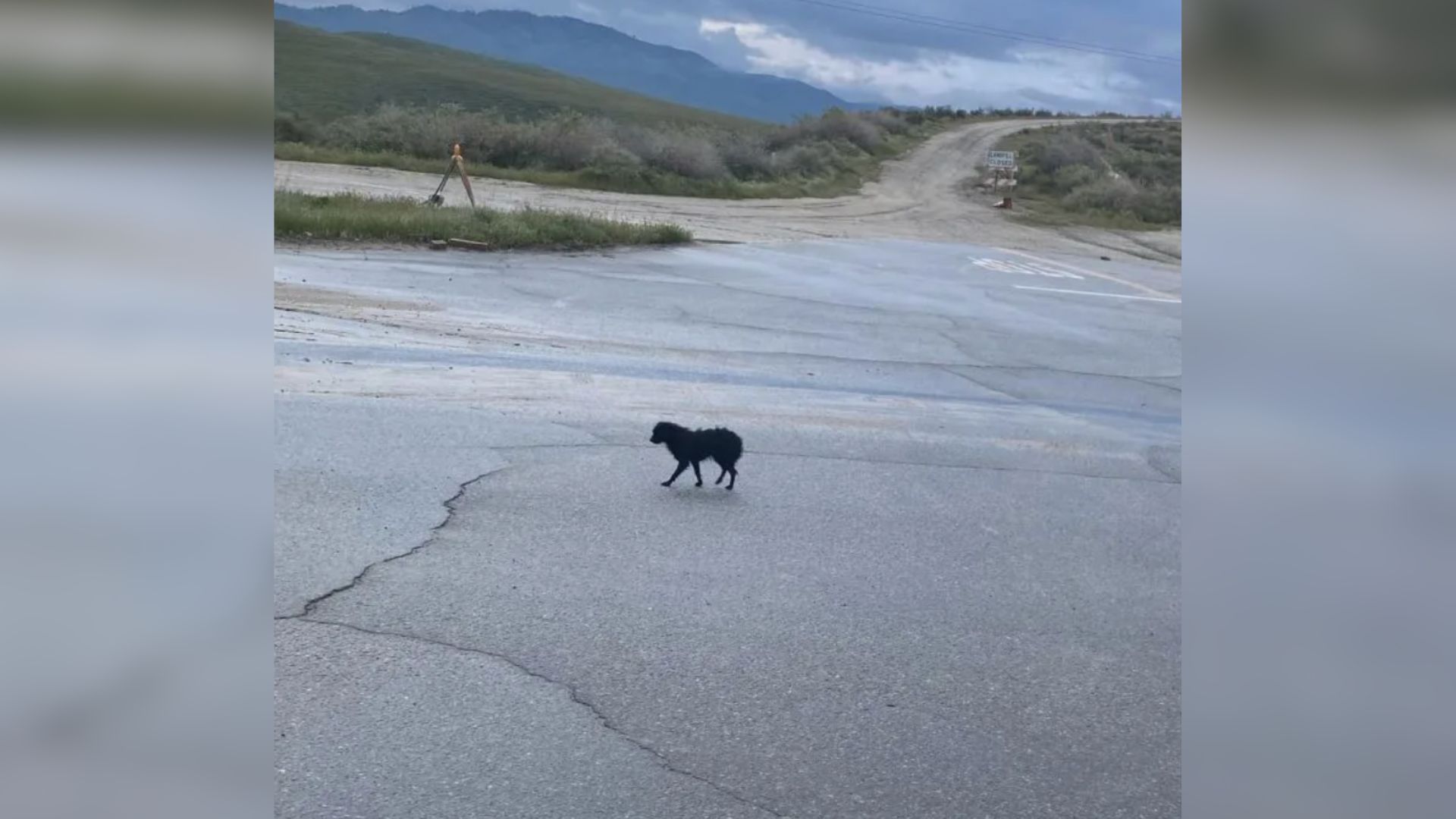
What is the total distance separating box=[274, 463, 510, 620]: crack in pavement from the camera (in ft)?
16.9

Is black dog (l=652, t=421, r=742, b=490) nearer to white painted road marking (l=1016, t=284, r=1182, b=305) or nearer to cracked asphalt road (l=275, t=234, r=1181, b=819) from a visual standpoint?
cracked asphalt road (l=275, t=234, r=1181, b=819)

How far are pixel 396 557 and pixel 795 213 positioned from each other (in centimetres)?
2721

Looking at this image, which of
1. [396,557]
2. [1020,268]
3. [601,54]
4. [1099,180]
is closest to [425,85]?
[1099,180]

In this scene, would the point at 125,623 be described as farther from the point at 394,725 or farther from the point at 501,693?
the point at 501,693

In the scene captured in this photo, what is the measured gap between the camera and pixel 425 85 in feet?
213

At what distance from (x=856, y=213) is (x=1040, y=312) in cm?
1648

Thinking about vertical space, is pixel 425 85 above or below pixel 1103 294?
above

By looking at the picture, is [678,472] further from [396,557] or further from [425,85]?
[425,85]

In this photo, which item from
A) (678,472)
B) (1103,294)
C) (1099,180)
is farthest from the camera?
(1099,180)

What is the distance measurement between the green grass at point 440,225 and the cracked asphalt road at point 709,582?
190 inches

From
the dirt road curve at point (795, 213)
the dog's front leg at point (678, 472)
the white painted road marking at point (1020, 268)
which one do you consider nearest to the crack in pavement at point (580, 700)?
the dog's front leg at point (678, 472)

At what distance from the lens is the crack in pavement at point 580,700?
4.02 meters

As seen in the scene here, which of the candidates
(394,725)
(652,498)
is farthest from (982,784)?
(652,498)

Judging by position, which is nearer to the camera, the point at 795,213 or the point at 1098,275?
the point at 1098,275
